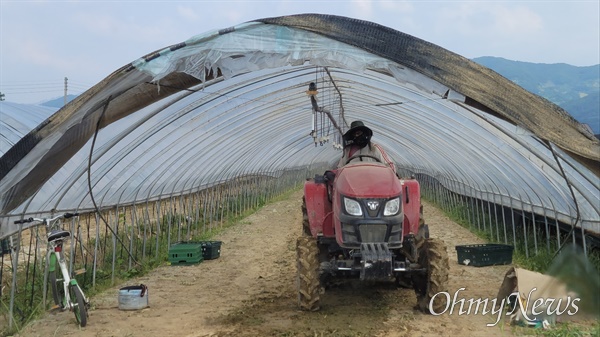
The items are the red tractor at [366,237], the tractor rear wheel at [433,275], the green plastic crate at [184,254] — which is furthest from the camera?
the green plastic crate at [184,254]

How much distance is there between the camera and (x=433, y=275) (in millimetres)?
5793

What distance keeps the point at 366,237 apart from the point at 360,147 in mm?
1383

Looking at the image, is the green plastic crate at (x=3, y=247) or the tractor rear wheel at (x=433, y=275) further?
the green plastic crate at (x=3, y=247)

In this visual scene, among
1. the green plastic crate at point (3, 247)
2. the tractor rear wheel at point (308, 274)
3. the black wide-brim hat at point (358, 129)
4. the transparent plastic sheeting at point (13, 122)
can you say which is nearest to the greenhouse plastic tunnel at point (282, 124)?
the green plastic crate at point (3, 247)

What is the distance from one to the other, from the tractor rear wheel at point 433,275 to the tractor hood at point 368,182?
766 millimetres

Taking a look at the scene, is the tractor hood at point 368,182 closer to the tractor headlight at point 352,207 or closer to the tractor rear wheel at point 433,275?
the tractor headlight at point 352,207

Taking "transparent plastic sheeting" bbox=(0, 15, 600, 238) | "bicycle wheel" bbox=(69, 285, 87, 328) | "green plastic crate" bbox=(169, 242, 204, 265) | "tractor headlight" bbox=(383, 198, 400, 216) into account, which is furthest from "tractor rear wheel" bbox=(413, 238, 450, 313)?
"green plastic crate" bbox=(169, 242, 204, 265)

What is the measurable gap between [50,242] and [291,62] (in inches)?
134

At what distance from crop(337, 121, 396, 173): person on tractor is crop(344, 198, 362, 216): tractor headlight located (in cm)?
86

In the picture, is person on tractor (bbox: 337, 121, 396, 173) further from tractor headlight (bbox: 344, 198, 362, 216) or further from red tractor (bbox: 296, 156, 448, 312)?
tractor headlight (bbox: 344, 198, 362, 216)

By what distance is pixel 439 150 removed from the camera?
48.8 feet

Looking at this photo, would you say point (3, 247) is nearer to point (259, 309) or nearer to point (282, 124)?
point (259, 309)

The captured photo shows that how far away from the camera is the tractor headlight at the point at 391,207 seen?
5633mm

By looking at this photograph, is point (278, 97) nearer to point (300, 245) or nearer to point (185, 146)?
point (185, 146)
